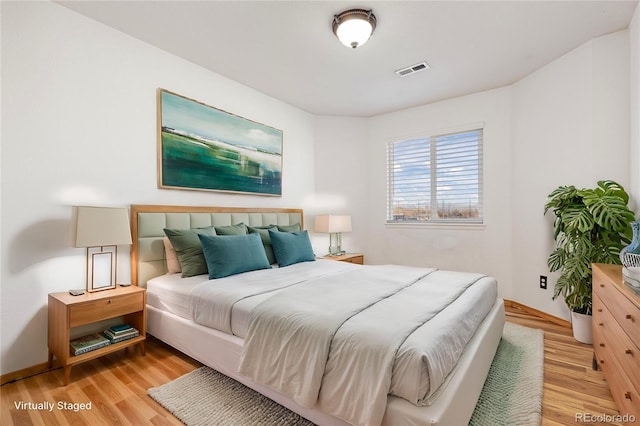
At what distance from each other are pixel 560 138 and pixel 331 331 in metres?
3.28

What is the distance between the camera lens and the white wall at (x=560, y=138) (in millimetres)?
2682

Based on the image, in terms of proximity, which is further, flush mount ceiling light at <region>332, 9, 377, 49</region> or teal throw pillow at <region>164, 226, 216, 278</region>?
teal throw pillow at <region>164, 226, 216, 278</region>

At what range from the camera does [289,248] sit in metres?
3.17

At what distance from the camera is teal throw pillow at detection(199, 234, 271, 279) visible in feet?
8.20

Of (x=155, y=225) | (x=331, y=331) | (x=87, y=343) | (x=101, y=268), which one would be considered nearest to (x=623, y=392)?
(x=331, y=331)

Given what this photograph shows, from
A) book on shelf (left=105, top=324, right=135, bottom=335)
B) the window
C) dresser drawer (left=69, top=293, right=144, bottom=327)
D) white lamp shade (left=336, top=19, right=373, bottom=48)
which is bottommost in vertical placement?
book on shelf (left=105, top=324, right=135, bottom=335)

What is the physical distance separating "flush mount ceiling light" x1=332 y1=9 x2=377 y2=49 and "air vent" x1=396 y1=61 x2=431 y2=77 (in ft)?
3.09

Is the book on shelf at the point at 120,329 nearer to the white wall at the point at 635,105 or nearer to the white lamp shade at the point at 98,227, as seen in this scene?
the white lamp shade at the point at 98,227

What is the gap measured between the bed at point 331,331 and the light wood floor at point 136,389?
24cm

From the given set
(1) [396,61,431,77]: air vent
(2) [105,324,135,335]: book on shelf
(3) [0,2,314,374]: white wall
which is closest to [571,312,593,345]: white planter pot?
(1) [396,61,431,77]: air vent

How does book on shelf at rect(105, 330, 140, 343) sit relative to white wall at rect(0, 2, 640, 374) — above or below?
below

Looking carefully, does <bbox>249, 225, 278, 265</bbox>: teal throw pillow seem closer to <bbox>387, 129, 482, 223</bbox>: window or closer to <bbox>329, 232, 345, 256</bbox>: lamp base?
<bbox>329, 232, 345, 256</bbox>: lamp base

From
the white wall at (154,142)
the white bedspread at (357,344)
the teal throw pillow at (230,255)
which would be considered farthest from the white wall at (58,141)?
the white bedspread at (357,344)

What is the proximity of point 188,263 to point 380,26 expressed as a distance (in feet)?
8.54
